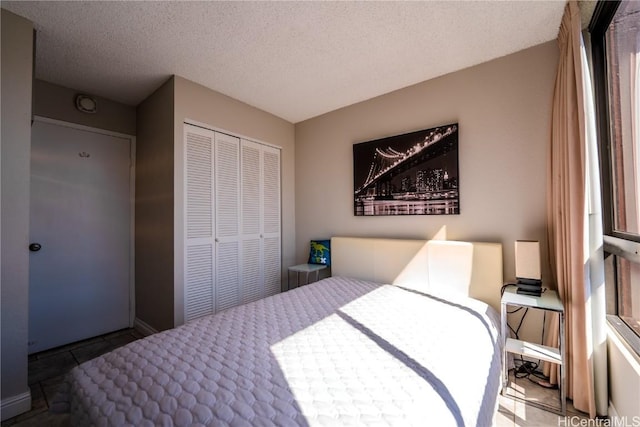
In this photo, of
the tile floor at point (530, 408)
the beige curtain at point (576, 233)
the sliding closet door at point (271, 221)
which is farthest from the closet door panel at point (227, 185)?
the beige curtain at point (576, 233)

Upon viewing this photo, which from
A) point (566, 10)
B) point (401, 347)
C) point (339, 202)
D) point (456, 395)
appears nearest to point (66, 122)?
point (339, 202)

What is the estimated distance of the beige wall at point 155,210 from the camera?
246 cm

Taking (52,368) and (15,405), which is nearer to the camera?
(15,405)

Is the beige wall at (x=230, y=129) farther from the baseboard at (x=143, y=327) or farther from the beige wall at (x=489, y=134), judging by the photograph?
the beige wall at (x=489, y=134)

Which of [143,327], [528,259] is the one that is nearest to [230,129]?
[143,327]

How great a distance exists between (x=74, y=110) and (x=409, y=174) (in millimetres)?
3586

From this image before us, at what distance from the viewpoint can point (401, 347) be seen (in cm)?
131

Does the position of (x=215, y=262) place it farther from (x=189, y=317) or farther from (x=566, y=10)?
(x=566, y=10)

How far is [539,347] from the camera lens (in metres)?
1.74

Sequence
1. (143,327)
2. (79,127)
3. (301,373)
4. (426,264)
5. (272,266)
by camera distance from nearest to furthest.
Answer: (301,373) < (426,264) < (79,127) < (143,327) < (272,266)

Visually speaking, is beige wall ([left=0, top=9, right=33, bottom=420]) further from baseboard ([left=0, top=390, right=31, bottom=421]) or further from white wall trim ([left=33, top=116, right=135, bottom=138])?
white wall trim ([left=33, top=116, right=135, bottom=138])

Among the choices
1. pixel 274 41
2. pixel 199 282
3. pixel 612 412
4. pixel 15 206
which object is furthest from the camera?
pixel 199 282

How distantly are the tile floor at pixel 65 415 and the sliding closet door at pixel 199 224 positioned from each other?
992 mm

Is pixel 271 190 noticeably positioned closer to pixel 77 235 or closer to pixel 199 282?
pixel 199 282
